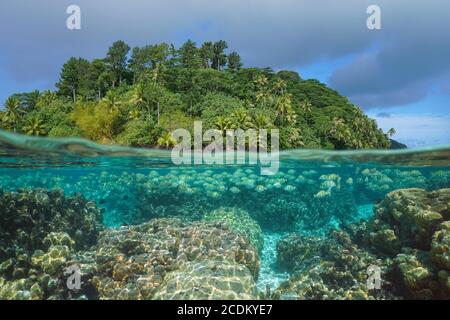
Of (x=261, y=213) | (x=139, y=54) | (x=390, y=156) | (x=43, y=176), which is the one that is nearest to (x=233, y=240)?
(x=261, y=213)

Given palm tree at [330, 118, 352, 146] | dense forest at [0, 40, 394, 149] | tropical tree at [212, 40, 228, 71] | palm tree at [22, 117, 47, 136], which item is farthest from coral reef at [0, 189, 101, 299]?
tropical tree at [212, 40, 228, 71]

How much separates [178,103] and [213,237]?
45.3m

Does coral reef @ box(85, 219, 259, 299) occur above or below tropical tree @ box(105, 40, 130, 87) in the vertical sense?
below

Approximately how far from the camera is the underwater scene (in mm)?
9148

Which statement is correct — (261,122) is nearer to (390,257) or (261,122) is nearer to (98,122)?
(98,122)

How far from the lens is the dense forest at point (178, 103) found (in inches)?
1734

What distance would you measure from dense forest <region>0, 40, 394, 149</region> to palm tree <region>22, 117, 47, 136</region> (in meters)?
0.19

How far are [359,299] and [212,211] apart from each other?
7.57 m

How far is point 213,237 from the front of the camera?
36.4 ft

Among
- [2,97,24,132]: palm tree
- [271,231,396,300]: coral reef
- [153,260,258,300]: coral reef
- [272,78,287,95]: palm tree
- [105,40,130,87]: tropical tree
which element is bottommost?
[271,231,396,300]: coral reef

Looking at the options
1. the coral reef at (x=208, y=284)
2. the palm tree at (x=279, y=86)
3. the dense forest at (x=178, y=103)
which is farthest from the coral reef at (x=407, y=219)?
the palm tree at (x=279, y=86)

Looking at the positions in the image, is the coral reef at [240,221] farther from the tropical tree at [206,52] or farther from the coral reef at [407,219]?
the tropical tree at [206,52]

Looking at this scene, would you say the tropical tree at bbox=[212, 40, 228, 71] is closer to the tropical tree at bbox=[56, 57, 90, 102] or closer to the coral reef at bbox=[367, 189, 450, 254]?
the tropical tree at bbox=[56, 57, 90, 102]

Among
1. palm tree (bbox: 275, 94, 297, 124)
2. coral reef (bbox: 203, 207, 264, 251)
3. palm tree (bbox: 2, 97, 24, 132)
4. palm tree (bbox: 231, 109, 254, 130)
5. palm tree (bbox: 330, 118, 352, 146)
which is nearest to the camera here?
coral reef (bbox: 203, 207, 264, 251)
